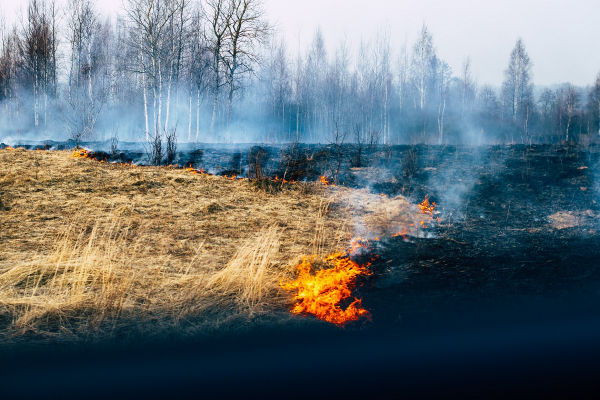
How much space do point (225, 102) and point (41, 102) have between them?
12.4 meters

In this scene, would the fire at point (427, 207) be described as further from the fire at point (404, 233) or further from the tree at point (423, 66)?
the tree at point (423, 66)

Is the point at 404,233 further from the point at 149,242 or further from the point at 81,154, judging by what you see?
the point at 81,154

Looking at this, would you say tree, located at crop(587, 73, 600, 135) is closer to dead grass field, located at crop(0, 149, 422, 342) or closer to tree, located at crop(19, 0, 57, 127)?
dead grass field, located at crop(0, 149, 422, 342)

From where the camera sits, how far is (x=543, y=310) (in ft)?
15.4

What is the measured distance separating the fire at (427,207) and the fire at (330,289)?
147 inches

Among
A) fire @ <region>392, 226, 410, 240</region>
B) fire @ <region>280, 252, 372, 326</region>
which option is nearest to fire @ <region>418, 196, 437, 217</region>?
fire @ <region>392, 226, 410, 240</region>

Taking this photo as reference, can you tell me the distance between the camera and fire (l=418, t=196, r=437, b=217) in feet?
29.5

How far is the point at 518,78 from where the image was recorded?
29.2 meters

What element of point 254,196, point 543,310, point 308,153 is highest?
point 308,153

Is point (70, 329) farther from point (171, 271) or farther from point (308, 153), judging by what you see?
point (308, 153)

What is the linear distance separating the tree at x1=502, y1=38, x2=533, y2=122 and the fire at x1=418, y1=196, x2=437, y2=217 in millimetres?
24000

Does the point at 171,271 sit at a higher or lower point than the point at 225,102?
lower

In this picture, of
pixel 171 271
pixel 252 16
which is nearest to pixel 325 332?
pixel 171 271

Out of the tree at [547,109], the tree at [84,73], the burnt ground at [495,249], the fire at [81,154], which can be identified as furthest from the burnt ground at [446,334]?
the tree at [547,109]
